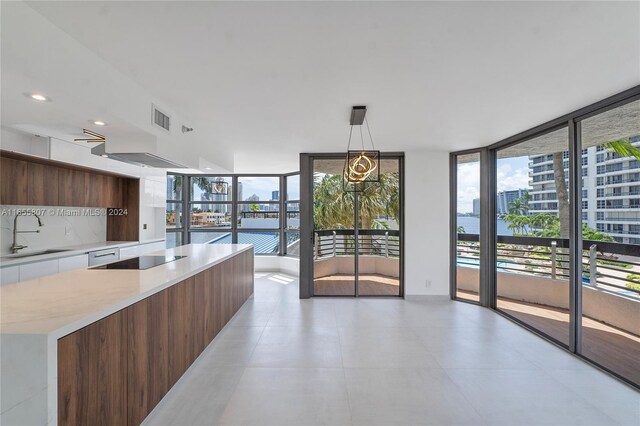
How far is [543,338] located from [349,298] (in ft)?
8.74

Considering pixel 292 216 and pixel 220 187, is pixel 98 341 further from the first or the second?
pixel 220 187

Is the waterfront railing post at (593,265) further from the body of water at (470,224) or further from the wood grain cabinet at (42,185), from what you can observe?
the wood grain cabinet at (42,185)

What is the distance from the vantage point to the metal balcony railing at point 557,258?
122 inches

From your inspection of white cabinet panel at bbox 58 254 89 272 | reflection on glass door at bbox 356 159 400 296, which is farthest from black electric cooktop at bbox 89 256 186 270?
reflection on glass door at bbox 356 159 400 296

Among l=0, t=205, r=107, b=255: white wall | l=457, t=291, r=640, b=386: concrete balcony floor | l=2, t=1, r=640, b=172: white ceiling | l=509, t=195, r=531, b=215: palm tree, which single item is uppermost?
l=2, t=1, r=640, b=172: white ceiling

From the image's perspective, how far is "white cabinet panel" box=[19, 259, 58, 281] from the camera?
321 centimetres

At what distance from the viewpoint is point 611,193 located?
114 inches

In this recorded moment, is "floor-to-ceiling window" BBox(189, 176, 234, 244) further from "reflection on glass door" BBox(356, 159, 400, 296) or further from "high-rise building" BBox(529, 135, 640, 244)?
"high-rise building" BBox(529, 135, 640, 244)

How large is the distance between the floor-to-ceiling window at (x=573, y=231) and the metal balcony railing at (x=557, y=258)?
1cm

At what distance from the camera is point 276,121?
336cm

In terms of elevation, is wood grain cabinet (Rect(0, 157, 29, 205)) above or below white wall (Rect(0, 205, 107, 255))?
above

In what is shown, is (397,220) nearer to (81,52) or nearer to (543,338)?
(543,338)

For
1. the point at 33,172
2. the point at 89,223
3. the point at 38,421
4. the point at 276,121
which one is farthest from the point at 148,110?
the point at 89,223

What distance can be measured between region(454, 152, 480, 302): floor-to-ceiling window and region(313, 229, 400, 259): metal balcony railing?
3.43 ft
